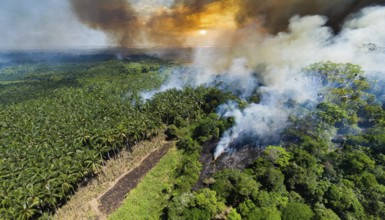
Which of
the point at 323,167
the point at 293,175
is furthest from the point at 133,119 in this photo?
the point at 323,167

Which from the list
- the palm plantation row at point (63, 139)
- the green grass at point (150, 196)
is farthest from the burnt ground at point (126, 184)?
the palm plantation row at point (63, 139)

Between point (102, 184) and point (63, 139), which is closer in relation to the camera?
point (102, 184)

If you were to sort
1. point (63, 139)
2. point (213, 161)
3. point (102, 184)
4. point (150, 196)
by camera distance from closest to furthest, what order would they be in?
point (150, 196) → point (102, 184) → point (63, 139) → point (213, 161)

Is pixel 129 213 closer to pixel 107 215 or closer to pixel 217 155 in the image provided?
pixel 107 215

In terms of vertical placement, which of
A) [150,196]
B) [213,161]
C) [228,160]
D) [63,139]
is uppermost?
[63,139]

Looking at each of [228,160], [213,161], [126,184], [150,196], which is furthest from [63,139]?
[228,160]

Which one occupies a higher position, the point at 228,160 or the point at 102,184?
the point at 228,160

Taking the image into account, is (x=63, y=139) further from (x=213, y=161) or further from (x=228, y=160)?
(x=228, y=160)
